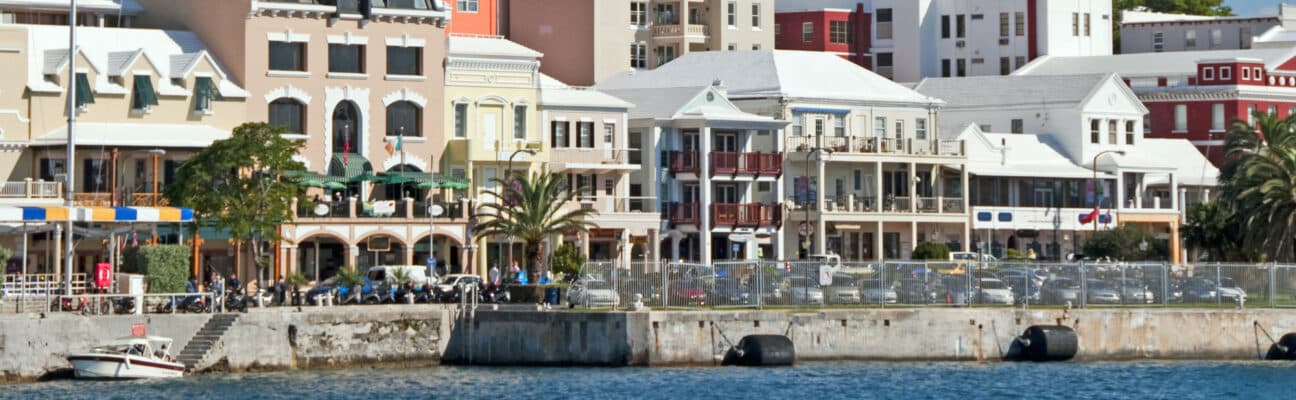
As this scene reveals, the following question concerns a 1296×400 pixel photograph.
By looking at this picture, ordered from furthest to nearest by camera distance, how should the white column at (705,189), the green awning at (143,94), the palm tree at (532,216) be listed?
the white column at (705,189), the green awning at (143,94), the palm tree at (532,216)

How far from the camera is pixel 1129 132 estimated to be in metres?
137

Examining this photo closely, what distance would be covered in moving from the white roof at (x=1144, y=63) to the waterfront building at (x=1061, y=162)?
285 inches

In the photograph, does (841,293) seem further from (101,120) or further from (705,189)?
(101,120)

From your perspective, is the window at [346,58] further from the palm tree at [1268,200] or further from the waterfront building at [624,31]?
the palm tree at [1268,200]

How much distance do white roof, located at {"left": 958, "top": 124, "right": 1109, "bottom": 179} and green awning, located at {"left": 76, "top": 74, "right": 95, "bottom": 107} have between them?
4315 cm

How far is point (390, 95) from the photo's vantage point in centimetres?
10500

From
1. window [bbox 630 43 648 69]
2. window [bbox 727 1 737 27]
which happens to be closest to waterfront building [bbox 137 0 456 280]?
window [bbox 630 43 648 69]

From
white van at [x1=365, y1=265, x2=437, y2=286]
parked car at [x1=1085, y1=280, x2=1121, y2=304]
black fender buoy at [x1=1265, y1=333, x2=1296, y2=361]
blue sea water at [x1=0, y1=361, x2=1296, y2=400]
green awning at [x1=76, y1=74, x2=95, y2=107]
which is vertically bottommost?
blue sea water at [x1=0, y1=361, x2=1296, y2=400]

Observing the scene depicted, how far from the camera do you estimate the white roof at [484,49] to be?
10706 centimetres

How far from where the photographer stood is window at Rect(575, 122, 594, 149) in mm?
111188

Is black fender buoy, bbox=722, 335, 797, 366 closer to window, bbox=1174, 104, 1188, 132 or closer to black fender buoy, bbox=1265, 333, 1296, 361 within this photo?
black fender buoy, bbox=1265, 333, 1296, 361

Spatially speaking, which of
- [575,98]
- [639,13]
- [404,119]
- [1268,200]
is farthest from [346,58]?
[639,13]

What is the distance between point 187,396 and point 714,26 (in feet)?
229

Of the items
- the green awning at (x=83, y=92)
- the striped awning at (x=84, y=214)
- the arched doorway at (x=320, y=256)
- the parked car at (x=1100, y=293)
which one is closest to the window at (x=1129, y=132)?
the parked car at (x=1100, y=293)
